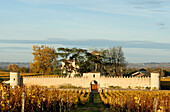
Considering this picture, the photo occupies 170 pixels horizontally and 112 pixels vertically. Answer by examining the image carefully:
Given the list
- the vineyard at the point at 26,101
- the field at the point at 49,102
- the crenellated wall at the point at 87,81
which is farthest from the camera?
the crenellated wall at the point at 87,81

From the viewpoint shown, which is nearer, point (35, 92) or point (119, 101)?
point (35, 92)

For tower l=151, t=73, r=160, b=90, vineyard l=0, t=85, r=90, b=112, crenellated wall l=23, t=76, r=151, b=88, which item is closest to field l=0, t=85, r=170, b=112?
vineyard l=0, t=85, r=90, b=112

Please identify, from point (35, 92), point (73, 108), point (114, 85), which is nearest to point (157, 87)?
point (114, 85)

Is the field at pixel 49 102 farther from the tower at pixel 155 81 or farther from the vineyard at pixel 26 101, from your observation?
the tower at pixel 155 81

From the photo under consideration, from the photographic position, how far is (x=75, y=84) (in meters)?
60.3

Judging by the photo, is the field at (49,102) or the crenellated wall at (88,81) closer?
the field at (49,102)

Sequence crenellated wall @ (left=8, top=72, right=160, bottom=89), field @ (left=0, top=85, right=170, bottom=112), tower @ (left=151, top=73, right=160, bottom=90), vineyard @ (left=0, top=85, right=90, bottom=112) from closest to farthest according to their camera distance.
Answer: vineyard @ (left=0, top=85, right=90, bottom=112), field @ (left=0, top=85, right=170, bottom=112), tower @ (left=151, top=73, right=160, bottom=90), crenellated wall @ (left=8, top=72, right=160, bottom=89)

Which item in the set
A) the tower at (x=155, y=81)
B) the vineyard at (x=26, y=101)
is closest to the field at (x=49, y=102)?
the vineyard at (x=26, y=101)

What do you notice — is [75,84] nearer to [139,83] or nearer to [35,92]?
[139,83]

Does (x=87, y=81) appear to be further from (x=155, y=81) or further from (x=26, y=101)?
(x=26, y=101)

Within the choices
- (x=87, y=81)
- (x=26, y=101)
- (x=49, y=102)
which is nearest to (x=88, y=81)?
(x=87, y=81)

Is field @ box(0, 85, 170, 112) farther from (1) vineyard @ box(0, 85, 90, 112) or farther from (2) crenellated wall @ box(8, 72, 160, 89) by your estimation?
(2) crenellated wall @ box(8, 72, 160, 89)

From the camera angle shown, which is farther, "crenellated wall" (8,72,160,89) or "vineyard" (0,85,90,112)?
"crenellated wall" (8,72,160,89)

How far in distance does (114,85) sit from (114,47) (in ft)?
82.0
